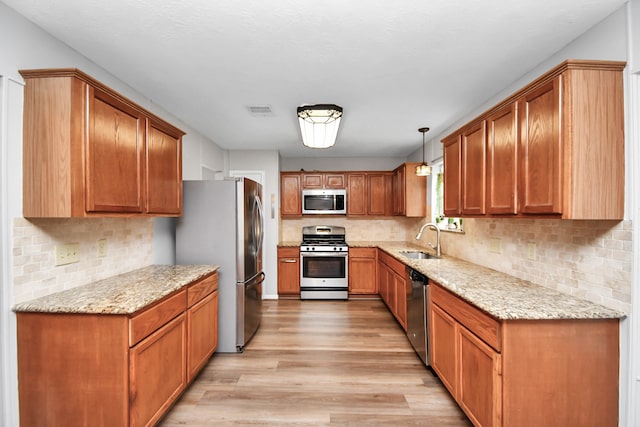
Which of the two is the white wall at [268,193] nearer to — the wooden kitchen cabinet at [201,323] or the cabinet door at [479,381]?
the wooden kitchen cabinet at [201,323]

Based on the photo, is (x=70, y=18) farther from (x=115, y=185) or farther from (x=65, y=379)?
(x=65, y=379)

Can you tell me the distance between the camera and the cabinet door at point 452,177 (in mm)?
2619

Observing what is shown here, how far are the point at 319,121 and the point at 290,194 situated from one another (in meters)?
2.63

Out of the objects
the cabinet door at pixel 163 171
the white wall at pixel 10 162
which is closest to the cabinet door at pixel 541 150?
the cabinet door at pixel 163 171

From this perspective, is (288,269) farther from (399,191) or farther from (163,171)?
(163,171)

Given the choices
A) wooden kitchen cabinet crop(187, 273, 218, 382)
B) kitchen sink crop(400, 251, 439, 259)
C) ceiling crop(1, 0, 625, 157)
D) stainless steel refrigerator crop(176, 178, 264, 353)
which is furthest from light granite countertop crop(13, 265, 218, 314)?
kitchen sink crop(400, 251, 439, 259)

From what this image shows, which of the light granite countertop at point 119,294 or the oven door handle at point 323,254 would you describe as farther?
the oven door handle at point 323,254

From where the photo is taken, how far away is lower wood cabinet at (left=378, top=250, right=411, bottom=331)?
3.43 metres

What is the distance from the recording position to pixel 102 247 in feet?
7.34

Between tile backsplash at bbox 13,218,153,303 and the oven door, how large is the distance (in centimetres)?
261

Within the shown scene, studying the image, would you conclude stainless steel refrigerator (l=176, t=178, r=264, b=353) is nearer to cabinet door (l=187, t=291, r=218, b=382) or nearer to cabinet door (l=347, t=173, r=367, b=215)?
cabinet door (l=187, t=291, r=218, b=382)

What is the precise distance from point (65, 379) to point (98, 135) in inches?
51.3

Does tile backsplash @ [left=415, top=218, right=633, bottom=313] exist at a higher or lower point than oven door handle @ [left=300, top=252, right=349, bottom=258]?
higher

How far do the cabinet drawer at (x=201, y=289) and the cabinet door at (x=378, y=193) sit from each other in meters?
3.15
